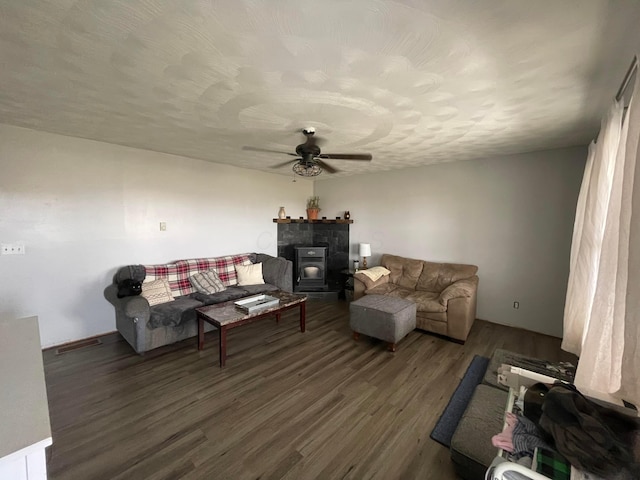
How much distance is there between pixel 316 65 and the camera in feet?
5.05

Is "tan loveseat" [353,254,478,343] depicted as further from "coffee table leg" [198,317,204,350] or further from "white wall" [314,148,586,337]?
"coffee table leg" [198,317,204,350]

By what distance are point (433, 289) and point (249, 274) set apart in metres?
2.87

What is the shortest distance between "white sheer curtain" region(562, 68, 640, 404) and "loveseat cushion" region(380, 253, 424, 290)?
221 cm

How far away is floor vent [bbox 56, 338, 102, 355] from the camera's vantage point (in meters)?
2.85

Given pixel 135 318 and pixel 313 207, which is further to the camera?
pixel 313 207

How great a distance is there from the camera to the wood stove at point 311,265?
500 cm

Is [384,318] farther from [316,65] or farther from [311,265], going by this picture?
[316,65]

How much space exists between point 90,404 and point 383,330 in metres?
2.72

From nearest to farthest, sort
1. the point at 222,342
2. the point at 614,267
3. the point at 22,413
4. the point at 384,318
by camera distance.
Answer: the point at 22,413
the point at 614,267
the point at 222,342
the point at 384,318

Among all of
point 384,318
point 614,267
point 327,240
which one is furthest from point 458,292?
point 327,240

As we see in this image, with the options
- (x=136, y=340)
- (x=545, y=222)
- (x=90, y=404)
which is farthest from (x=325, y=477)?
(x=545, y=222)

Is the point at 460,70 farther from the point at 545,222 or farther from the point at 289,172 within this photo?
the point at 289,172

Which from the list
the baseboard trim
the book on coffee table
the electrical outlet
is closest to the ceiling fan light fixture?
the book on coffee table

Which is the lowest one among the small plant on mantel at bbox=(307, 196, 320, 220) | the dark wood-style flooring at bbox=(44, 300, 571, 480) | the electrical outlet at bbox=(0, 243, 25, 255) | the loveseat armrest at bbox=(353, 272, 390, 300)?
the dark wood-style flooring at bbox=(44, 300, 571, 480)
